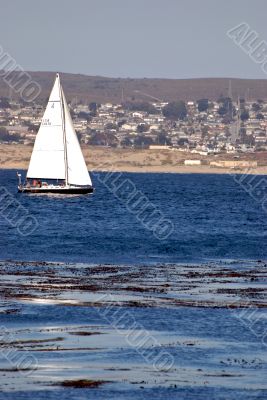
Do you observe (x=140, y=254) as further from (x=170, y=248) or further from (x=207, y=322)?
(x=207, y=322)

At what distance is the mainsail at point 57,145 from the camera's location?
380 feet

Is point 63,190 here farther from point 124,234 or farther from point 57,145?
point 124,234

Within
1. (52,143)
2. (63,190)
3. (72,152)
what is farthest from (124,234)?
(63,190)

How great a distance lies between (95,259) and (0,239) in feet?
44.1

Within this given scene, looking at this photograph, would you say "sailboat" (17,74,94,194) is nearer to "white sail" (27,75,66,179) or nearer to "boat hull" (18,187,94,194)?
"white sail" (27,75,66,179)

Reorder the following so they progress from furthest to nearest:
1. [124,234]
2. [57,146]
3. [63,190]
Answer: [63,190], [57,146], [124,234]

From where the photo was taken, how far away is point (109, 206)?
12044cm

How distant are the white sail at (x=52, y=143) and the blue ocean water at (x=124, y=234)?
10.2 ft

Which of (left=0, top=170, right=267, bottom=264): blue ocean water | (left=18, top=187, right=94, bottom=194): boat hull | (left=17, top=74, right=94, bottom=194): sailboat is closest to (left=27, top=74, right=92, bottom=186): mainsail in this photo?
(left=17, top=74, right=94, bottom=194): sailboat

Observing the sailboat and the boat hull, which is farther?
the boat hull

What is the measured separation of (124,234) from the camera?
79.4m

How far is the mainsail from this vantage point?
116 m

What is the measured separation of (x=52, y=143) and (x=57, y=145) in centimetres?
46

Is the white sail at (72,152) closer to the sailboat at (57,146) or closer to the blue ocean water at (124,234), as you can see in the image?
the sailboat at (57,146)
